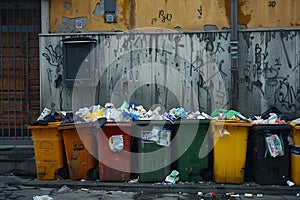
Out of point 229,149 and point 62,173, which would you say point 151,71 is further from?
point 62,173

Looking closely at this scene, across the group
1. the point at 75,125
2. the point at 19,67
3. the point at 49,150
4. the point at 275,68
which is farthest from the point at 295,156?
the point at 19,67

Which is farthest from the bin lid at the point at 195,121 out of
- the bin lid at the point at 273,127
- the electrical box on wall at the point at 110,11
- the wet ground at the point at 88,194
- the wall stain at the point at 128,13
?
the electrical box on wall at the point at 110,11

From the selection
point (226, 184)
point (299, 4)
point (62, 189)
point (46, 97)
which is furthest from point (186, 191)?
point (299, 4)

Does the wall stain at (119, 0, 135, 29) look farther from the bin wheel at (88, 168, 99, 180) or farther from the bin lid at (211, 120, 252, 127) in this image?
the bin wheel at (88, 168, 99, 180)

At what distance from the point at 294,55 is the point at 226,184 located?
294 centimetres

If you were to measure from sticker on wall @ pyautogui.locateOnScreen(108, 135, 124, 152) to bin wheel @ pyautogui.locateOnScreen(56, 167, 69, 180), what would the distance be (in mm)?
955

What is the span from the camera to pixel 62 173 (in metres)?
7.30

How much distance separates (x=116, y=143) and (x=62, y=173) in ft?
3.69

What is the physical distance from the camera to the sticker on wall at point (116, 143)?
276 inches

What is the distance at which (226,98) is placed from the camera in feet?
27.1

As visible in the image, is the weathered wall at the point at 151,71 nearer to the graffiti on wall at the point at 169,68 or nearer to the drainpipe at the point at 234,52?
the graffiti on wall at the point at 169,68

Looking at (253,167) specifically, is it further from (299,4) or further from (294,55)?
(299,4)

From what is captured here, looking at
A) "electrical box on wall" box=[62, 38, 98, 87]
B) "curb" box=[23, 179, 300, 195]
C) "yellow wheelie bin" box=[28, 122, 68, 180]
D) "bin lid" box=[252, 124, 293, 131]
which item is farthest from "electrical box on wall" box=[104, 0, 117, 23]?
"bin lid" box=[252, 124, 293, 131]

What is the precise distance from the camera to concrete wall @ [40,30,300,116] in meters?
8.20
